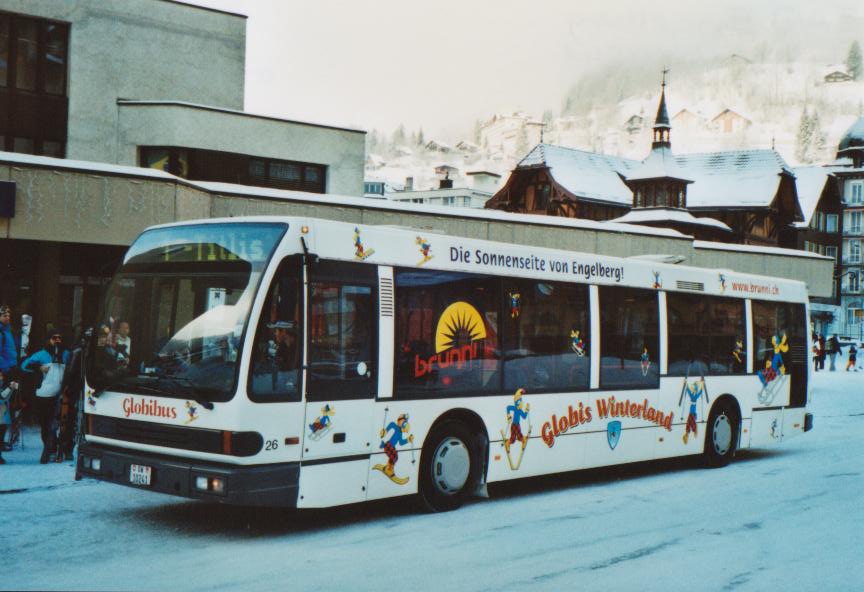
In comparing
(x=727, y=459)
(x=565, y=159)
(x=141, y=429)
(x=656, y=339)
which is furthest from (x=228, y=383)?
(x=565, y=159)

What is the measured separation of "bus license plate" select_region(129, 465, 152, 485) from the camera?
8.50 meters

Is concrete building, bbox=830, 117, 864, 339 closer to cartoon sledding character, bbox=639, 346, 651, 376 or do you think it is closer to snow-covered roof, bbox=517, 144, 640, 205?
snow-covered roof, bbox=517, 144, 640, 205

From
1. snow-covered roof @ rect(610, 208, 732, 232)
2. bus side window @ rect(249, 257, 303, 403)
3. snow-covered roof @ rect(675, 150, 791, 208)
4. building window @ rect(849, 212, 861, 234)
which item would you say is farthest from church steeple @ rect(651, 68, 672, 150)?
bus side window @ rect(249, 257, 303, 403)

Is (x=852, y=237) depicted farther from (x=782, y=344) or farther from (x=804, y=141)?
(x=782, y=344)

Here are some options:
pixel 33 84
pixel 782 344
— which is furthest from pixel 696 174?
pixel 782 344

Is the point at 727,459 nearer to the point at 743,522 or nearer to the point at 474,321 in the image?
the point at 743,522

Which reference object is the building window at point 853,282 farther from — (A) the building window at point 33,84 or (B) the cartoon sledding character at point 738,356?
(B) the cartoon sledding character at point 738,356

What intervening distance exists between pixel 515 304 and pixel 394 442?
2.39m

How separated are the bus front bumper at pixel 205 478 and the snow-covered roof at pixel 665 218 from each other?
2330 inches

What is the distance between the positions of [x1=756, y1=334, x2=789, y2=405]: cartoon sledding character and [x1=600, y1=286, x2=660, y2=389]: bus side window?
3.07m

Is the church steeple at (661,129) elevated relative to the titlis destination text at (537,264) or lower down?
elevated

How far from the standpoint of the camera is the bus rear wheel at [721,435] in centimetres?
1429

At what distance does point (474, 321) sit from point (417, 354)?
0.95 meters

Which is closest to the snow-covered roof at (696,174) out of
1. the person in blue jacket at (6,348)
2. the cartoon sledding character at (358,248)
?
the person in blue jacket at (6,348)
